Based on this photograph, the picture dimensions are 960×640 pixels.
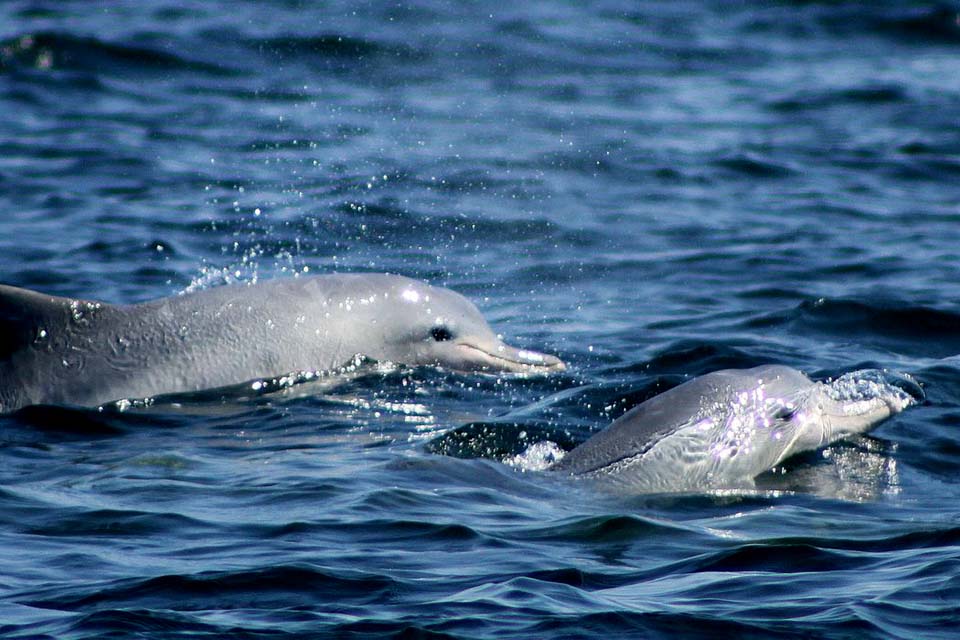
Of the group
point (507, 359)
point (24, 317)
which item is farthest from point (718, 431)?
point (24, 317)

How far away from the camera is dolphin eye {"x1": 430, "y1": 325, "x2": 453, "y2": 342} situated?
45.5 ft

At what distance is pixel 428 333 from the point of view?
13844 millimetres

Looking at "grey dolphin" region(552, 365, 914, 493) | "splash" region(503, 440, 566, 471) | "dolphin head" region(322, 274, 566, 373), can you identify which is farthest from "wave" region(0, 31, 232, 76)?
"grey dolphin" region(552, 365, 914, 493)

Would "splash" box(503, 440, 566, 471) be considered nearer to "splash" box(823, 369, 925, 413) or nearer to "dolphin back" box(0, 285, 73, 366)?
"splash" box(823, 369, 925, 413)

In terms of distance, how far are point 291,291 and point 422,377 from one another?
1.35m

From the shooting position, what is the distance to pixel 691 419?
10578 mm

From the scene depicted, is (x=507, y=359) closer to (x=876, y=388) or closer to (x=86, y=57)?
(x=876, y=388)

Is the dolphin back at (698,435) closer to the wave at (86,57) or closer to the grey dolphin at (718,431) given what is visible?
the grey dolphin at (718,431)

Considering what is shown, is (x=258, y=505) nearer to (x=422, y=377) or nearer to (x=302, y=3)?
(x=422, y=377)

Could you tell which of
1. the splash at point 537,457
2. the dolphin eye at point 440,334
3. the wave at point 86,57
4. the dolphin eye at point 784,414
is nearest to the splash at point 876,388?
the dolphin eye at point 784,414

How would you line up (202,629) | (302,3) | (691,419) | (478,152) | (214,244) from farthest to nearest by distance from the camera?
1. (302,3)
2. (478,152)
3. (214,244)
4. (691,419)
5. (202,629)

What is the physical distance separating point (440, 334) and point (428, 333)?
130 millimetres

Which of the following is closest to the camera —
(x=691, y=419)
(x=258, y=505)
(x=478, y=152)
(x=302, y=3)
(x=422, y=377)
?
(x=258, y=505)

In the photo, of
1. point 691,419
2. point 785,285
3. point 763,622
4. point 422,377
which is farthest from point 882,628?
point 785,285
